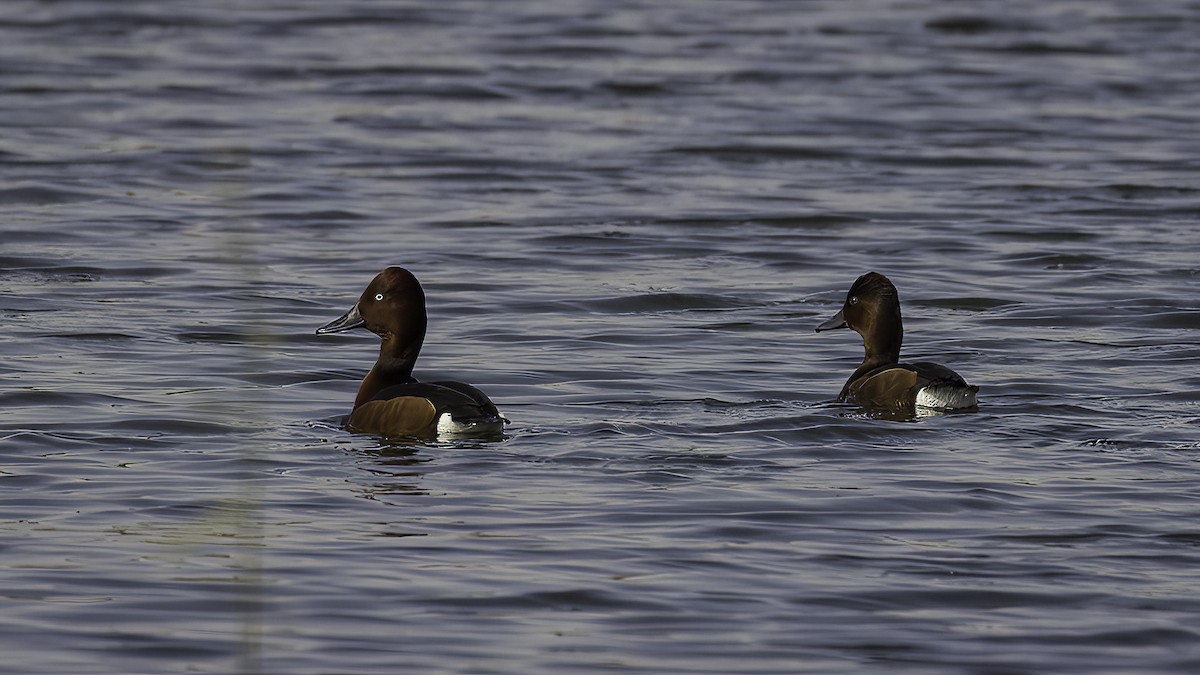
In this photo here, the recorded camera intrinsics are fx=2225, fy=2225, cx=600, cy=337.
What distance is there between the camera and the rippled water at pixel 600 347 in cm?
712

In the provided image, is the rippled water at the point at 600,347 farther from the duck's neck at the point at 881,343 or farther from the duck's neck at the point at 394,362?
the duck's neck at the point at 394,362

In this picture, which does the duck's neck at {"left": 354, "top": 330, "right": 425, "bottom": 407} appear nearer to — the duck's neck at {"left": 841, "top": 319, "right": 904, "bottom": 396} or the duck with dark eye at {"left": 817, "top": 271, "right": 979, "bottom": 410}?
the duck with dark eye at {"left": 817, "top": 271, "right": 979, "bottom": 410}

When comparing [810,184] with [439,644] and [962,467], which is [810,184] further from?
[439,644]

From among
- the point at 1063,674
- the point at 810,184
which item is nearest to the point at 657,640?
the point at 1063,674

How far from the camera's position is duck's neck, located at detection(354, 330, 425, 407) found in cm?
1048

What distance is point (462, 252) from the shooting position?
16.0 m

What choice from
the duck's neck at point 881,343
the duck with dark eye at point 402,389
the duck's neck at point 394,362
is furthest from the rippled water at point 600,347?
the duck's neck at point 394,362

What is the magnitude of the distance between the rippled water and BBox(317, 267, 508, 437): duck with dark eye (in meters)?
0.17

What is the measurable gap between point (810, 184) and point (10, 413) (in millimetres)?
10243

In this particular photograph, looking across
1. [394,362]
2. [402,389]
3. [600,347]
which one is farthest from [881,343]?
[402,389]

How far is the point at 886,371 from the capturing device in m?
10.7

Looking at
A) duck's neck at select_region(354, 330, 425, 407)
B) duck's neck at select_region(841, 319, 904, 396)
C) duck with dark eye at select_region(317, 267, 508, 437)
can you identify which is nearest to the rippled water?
duck with dark eye at select_region(317, 267, 508, 437)

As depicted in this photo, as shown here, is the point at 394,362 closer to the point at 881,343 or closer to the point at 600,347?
the point at 600,347

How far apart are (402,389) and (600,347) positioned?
2792 mm
